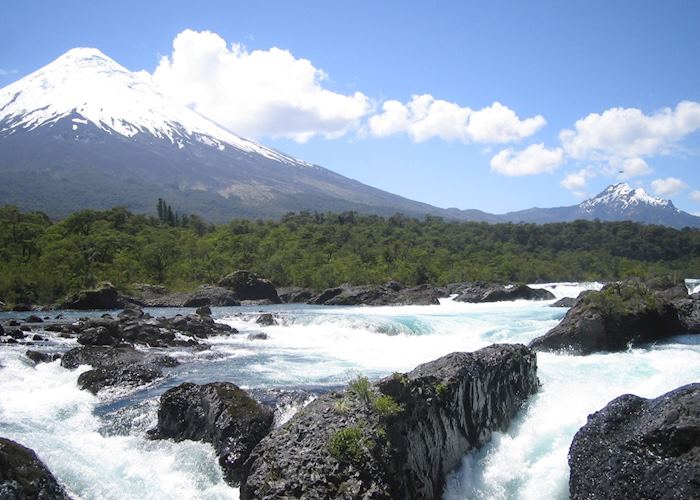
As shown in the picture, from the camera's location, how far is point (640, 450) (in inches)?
261

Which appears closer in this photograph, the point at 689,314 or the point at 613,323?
the point at 613,323

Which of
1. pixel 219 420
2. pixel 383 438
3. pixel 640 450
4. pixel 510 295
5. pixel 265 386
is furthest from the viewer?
pixel 510 295

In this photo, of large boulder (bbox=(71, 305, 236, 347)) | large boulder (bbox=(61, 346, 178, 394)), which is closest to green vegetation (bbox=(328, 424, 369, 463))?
large boulder (bbox=(61, 346, 178, 394))

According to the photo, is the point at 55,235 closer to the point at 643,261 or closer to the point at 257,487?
the point at 257,487

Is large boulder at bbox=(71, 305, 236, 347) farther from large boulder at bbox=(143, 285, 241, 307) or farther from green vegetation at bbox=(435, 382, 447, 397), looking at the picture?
large boulder at bbox=(143, 285, 241, 307)

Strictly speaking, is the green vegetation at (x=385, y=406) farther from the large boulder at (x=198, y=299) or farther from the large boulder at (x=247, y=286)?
the large boulder at (x=247, y=286)

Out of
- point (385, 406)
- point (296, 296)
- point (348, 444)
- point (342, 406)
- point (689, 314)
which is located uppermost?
point (689, 314)

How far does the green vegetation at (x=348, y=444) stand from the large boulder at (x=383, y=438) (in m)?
0.01

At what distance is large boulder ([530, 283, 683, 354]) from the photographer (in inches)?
674

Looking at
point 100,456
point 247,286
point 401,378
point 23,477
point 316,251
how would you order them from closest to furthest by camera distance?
1. point 23,477
2. point 401,378
3. point 100,456
4. point 247,286
5. point 316,251

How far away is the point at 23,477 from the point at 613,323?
16.6 metres

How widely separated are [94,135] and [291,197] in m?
75.5

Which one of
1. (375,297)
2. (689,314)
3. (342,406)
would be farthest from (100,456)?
(375,297)

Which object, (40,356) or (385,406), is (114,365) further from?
(385,406)
